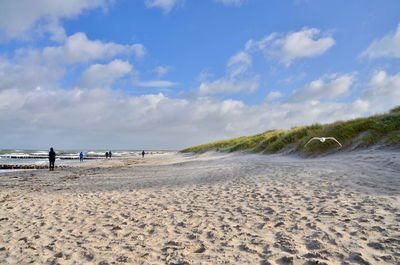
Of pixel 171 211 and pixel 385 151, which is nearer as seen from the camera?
pixel 171 211

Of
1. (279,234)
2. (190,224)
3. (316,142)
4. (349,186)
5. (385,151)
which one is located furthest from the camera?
(316,142)

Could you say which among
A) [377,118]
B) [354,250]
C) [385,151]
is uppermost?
[377,118]

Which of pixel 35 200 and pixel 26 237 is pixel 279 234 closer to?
pixel 26 237

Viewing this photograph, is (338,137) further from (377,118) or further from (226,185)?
(226,185)

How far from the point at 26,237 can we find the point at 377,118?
16.8 metres

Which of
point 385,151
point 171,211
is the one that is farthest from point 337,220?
point 385,151

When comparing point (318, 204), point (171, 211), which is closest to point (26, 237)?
point (171, 211)

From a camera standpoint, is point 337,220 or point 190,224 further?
point 190,224

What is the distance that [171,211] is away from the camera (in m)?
5.94

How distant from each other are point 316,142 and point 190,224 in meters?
12.7

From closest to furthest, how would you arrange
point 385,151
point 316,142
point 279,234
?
point 279,234 → point 385,151 → point 316,142

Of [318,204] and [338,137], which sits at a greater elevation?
[338,137]

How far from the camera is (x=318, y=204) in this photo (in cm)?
550

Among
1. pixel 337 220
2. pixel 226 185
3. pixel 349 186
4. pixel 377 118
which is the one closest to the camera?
pixel 337 220
